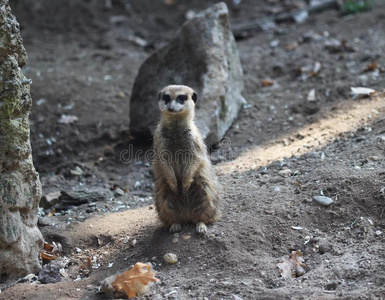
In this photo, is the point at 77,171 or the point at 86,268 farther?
the point at 77,171

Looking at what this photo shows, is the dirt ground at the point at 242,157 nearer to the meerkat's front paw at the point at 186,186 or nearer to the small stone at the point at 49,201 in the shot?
the small stone at the point at 49,201

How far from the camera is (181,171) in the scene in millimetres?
3406

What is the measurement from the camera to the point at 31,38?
8328 millimetres

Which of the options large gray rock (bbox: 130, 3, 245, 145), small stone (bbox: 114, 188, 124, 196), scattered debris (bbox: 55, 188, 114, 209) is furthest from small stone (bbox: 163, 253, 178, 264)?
large gray rock (bbox: 130, 3, 245, 145)

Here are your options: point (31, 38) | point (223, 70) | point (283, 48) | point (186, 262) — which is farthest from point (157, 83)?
point (31, 38)

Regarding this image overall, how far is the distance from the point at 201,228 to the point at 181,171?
1.30 feet

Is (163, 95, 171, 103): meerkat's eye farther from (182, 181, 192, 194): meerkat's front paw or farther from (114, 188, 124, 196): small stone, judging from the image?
(114, 188, 124, 196): small stone

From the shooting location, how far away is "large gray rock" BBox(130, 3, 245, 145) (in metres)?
5.12

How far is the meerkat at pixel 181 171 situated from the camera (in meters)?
3.34

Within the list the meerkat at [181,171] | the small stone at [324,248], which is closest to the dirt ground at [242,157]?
the small stone at [324,248]

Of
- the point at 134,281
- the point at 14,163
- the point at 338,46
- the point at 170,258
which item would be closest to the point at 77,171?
the point at 14,163

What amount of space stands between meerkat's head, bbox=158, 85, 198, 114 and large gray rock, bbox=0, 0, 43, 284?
84 cm

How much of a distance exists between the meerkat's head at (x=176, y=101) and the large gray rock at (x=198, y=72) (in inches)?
62.3

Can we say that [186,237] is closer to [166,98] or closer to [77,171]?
[166,98]
